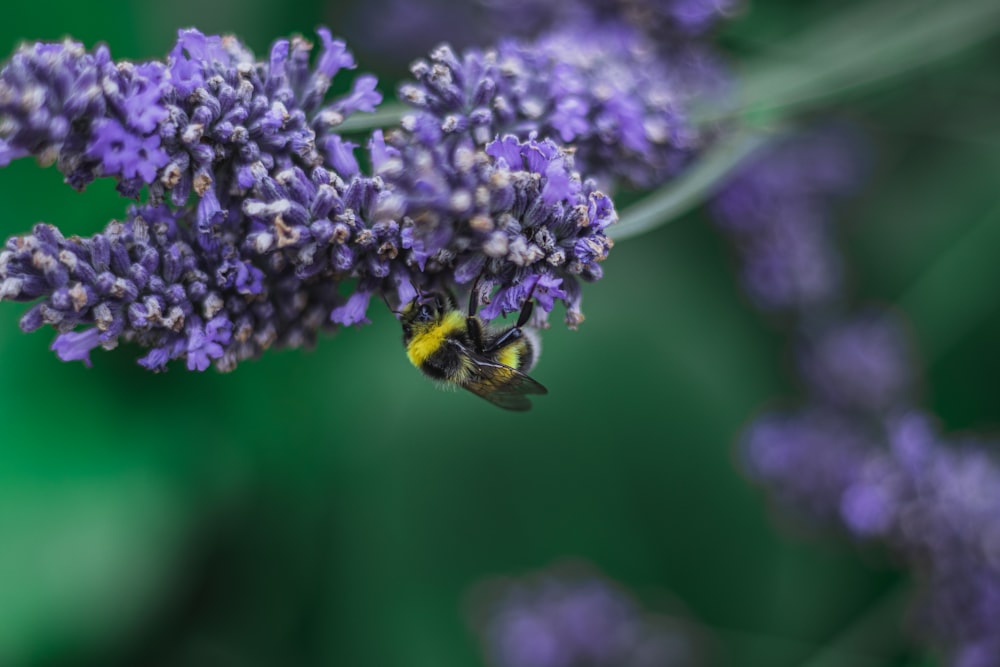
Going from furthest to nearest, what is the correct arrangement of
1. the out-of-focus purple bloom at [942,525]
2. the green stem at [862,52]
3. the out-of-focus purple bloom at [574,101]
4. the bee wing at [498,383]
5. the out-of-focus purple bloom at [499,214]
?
the green stem at [862,52]
the out-of-focus purple bloom at [942,525]
the bee wing at [498,383]
the out-of-focus purple bloom at [574,101]
the out-of-focus purple bloom at [499,214]

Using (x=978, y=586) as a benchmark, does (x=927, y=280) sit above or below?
above

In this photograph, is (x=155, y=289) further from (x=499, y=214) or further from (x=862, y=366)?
(x=862, y=366)

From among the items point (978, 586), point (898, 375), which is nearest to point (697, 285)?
point (898, 375)

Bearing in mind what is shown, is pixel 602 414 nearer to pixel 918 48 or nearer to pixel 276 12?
pixel 918 48

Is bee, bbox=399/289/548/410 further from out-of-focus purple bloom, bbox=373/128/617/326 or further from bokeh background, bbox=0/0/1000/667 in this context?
bokeh background, bbox=0/0/1000/667

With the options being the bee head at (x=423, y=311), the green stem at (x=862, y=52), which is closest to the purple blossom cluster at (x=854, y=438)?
the green stem at (x=862, y=52)

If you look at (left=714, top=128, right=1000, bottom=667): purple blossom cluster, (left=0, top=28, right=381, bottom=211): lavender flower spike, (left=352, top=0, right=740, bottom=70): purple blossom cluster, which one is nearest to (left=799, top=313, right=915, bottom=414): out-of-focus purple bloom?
(left=714, top=128, right=1000, bottom=667): purple blossom cluster

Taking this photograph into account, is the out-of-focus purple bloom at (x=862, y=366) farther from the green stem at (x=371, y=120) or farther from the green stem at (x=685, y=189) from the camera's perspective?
the green stem at (x=371, y=120)
